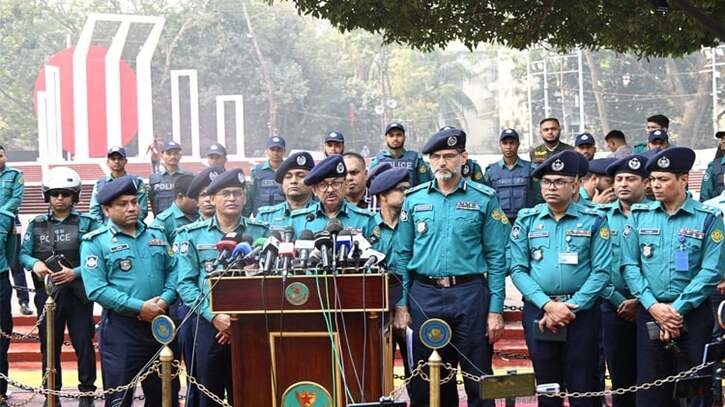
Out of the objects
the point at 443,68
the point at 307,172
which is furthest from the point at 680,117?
the point at 307,172

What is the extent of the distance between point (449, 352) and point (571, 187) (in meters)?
1.24

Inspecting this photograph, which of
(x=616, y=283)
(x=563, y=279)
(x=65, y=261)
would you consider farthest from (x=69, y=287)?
(x=616, y=283)

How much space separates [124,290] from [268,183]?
3.94 m

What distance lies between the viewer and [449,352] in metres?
6.28

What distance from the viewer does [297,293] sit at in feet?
17.2

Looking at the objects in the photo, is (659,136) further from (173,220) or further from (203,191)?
(203,191)

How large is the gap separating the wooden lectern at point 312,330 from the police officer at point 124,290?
1.38m

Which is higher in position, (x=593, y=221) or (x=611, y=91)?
(x=611, y=91)

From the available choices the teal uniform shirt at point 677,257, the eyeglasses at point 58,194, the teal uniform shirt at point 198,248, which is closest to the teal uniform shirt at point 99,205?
the eyeglasses at point 58,194

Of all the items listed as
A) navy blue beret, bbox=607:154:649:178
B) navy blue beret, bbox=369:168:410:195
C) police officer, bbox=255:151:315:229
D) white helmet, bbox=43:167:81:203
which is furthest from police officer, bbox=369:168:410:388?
white helmet, bbox=43:167:81:203

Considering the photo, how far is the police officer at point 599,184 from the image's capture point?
26.6 ft

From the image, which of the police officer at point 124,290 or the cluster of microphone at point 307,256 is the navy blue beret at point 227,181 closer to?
the police officer at point 124,290

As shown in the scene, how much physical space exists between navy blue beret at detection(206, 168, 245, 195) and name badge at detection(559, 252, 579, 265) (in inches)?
80.6

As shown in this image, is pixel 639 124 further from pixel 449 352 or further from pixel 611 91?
pixel 449 352
